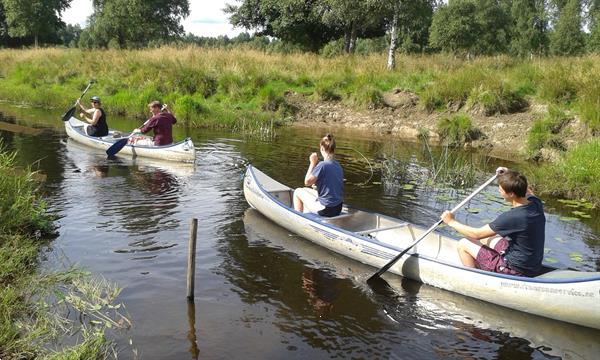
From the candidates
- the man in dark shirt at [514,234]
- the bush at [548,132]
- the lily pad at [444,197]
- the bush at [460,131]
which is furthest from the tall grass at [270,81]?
the man in dark shirt at [514,234]

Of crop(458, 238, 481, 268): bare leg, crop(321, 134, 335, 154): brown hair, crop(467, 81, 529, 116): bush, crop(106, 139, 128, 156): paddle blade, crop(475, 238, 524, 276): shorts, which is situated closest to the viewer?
crop(475, 238, 524, 276): shorts

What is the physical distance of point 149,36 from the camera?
52.8 m

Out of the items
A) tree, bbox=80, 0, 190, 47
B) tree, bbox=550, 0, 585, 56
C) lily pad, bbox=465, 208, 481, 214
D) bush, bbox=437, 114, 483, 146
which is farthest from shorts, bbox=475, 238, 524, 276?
tree, bbox=550, 0, 585, 56

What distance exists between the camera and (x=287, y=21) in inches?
1395

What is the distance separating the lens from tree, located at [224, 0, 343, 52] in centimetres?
3491

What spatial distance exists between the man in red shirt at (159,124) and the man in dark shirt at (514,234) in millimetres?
9621

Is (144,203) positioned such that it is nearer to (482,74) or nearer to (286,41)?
(482,74)

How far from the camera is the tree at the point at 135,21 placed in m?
49.2

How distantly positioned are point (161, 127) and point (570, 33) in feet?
153

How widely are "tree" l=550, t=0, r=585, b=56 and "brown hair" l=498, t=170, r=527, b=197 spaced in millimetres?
49551

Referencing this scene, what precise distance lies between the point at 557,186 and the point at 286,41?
97.5 ft

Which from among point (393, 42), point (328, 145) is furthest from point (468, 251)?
point (393, 42)

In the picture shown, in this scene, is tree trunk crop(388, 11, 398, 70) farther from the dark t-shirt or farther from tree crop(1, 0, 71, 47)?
tree crop(1, 0, 71, 47)

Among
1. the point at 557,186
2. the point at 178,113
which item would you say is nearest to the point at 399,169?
the point at 557,186
